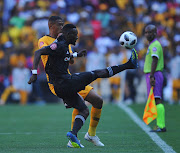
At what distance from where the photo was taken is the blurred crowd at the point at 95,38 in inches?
740

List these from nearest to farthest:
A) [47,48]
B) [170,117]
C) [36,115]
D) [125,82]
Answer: [47,48] < [170,117] < [36,115] < [125,82]

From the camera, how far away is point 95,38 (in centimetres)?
2045

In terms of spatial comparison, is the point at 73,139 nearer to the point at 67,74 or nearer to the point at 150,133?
the point at 67,74

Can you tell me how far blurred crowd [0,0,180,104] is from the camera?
18.8 m

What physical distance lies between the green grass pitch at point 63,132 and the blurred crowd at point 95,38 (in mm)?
2757

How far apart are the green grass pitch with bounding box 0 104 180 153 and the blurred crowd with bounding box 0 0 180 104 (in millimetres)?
2757

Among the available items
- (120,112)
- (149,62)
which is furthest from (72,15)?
(149,62)

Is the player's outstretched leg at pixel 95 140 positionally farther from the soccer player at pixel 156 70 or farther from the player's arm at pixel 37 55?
the soccer player at pixel 156 70

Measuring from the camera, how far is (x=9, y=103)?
754 inches

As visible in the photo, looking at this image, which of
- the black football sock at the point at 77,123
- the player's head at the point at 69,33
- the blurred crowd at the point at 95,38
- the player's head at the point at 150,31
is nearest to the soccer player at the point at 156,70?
the player's head at the point at 150,31

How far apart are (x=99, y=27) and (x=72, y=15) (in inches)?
52.0

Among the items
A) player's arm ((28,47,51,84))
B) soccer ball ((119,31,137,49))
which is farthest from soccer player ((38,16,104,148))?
soccer ball ((119,31,137,49))

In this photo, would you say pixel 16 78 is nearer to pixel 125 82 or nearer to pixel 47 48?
pixel 125 82

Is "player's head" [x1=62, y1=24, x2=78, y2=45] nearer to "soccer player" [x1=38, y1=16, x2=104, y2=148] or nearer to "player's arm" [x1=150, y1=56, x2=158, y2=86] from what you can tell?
"soccer player" [x1=38, y1=16, x2=104, y2=148]
